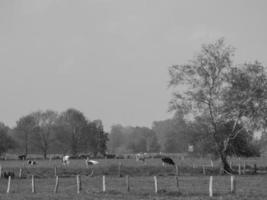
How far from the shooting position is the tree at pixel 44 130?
438ft

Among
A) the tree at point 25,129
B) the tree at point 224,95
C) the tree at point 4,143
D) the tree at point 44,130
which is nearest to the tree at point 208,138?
the tree at point 224,95

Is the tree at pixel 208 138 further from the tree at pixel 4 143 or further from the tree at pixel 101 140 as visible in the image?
the tree at pixel 101 140

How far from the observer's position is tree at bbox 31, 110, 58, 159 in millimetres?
133500

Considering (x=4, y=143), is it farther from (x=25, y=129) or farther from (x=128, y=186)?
(x=128, y=186)

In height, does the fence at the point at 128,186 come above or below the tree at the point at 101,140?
below

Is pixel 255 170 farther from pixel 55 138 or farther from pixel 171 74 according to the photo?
pixel 55 138

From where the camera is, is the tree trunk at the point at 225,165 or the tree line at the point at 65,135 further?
the tree line at the point at 65,135

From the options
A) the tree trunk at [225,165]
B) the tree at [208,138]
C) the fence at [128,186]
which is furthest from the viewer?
the tree at [208,138]

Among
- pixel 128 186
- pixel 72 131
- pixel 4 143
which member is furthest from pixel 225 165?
pixel 72 131

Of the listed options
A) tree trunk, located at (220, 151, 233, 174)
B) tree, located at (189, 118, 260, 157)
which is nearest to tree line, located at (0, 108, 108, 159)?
tree, located at (189, 118, 260, 157)

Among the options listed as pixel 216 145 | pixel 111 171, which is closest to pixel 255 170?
pixel 216 145

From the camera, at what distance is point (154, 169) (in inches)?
2359

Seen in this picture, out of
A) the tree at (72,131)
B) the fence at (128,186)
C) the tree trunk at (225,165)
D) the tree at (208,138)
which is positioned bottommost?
the fence at (128,186)

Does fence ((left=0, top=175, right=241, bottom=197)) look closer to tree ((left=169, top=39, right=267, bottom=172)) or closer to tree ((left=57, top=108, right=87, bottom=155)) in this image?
tree ((left=169, top=39, right=267, bottom=172))
